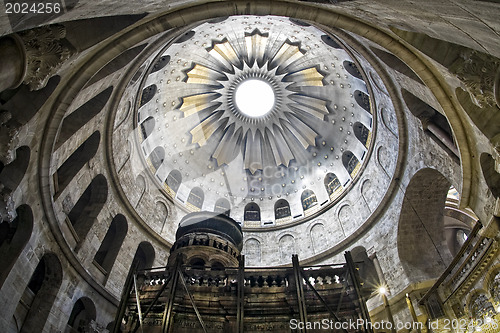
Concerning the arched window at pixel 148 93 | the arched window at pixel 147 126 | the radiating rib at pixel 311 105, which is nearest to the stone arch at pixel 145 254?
the arched window at pixel 147 126

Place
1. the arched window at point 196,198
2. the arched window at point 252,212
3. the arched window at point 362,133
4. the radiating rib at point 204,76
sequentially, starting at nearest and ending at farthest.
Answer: the arched window at point 362,133 < the radiating rib at point 204,76 < the arched window at point 196,198 < the arched window at point 252,212

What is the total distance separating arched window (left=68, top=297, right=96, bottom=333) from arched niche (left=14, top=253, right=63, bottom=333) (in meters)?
1.88

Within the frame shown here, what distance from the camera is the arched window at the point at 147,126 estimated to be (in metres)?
21.4

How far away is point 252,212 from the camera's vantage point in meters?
25.3

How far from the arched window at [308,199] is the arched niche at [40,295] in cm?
1642

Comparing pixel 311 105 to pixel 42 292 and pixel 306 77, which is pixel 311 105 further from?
pixel 42 292

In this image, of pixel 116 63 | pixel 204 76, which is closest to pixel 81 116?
pixel 116 63

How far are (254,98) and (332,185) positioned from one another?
996cm

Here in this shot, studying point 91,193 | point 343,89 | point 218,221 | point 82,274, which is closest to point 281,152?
point 343,89

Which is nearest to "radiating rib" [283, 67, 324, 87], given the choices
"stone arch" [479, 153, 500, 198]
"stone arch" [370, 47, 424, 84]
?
"stone arch" [370, 47, 424, 84]

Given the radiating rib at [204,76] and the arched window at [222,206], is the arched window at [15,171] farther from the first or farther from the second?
the arched window at [222,206]

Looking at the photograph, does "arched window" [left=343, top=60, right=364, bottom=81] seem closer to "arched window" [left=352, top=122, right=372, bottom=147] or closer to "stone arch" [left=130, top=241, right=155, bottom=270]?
"arched window" [left=352, top=122, right=372, bottom=147]

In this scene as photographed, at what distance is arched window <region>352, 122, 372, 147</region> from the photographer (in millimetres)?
20289

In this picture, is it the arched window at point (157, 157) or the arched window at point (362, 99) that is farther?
the arched window at point (157, 157)
